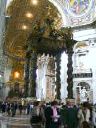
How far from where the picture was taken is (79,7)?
2198 centimetres

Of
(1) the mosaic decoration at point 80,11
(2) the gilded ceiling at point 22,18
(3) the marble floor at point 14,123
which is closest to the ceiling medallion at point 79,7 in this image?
(1) the mosaic decoration at point 80,11

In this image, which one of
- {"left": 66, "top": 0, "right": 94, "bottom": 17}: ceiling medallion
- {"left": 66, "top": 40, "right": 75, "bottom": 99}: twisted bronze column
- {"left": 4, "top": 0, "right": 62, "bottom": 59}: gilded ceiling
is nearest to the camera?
{"left": 66, "top": 40, "right": 75, "bottom": 99}: twisted bronze column

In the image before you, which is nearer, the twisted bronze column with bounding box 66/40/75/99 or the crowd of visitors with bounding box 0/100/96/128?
the crowd of visitors with bounding box 0/100/96/128

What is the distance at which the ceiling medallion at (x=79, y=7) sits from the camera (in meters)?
21.5

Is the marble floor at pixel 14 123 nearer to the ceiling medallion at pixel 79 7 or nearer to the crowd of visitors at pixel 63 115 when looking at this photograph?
the crowd of visitors at pixel 63 115

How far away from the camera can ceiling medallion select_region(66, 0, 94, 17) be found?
847 inches

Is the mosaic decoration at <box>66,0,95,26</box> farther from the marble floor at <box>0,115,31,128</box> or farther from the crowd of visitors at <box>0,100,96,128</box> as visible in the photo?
the crowd of visitors at <box>0,100,96,128</box>

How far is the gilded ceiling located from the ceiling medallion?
1053mm

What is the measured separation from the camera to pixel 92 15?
69.4 ft

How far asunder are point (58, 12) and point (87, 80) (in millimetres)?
5751

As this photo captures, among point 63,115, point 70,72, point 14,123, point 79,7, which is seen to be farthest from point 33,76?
point 63,115

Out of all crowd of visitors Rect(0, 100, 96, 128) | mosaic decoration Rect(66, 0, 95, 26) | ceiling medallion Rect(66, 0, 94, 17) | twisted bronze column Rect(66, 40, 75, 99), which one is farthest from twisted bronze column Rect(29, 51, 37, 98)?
crowd of visitors Rect(0, 100, 96, 128)

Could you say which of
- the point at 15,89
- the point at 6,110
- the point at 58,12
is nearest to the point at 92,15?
the point at 58,12

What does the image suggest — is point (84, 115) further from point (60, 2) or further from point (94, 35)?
point (60, 2)
